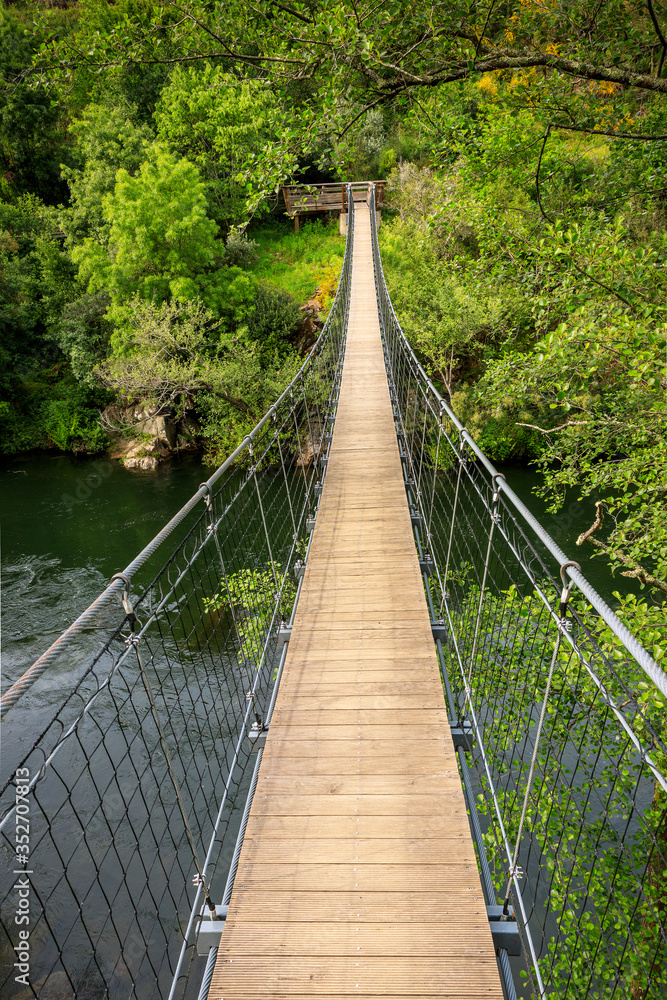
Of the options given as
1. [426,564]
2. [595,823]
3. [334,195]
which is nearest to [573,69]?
[426,564]

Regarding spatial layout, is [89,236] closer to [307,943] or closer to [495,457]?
[495,457]

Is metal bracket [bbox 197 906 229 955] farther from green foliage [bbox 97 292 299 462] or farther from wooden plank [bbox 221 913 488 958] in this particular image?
green foliage [bbox 97 292 299 462]

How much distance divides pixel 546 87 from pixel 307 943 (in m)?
5.23

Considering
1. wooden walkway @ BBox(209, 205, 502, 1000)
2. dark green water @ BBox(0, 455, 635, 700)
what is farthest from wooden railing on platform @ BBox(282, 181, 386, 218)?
wooden walkway @ BBox(209, 205, 502, 1000)

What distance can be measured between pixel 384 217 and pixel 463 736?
60.2 feet

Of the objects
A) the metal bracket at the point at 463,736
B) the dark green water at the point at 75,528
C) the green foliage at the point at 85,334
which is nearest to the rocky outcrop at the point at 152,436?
the dark green water at the point at 75,528

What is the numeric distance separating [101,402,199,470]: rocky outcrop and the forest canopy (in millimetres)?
468

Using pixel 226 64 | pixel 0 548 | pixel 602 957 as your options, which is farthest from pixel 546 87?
pixel 226 64

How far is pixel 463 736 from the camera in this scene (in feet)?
8.10

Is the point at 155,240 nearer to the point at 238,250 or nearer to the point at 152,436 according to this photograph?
the point at 238,250

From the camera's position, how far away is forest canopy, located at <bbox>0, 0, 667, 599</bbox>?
3512 millimetres

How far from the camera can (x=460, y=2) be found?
3346 mm

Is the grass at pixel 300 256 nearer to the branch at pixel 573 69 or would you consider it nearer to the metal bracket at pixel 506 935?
the branch at pixel 573 69

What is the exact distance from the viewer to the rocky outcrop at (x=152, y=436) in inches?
567
